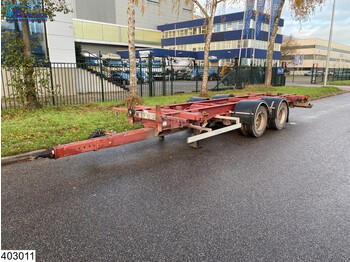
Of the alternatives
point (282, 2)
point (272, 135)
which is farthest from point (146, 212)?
point (282, 2)

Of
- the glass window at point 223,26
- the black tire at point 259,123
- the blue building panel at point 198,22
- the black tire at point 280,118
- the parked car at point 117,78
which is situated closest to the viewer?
the black tire at point 259,123

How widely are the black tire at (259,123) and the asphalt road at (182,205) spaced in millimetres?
1037

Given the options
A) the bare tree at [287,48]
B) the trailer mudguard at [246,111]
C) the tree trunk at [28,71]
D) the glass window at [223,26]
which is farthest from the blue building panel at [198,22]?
the trailer mudguard at [246,111]

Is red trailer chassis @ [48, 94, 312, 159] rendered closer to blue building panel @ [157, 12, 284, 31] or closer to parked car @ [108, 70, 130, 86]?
parked car @ [108, 70, 130, 86]

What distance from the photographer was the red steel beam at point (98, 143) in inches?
152

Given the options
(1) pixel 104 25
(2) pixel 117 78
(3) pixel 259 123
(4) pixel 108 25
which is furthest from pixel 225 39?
(3) pixel 259 123

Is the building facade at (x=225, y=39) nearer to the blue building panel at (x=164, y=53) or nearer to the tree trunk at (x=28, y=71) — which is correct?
the blue building panel at (x=164, y=53)

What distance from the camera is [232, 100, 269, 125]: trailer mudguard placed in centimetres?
688

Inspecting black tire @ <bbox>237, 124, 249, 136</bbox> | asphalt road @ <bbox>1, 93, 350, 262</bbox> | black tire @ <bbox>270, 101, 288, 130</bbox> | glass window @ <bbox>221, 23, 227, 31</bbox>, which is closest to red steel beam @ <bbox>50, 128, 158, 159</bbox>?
asphalt road @ <bbox>1, 93, 350, 262</bbox>

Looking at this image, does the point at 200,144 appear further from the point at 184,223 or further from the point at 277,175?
the point at 184,223

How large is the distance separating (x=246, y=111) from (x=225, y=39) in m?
59.8

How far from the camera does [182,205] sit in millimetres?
3641

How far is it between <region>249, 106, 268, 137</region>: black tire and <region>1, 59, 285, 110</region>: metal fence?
26.2 ft

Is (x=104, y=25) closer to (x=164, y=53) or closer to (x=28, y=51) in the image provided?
(x=164, y=53)
